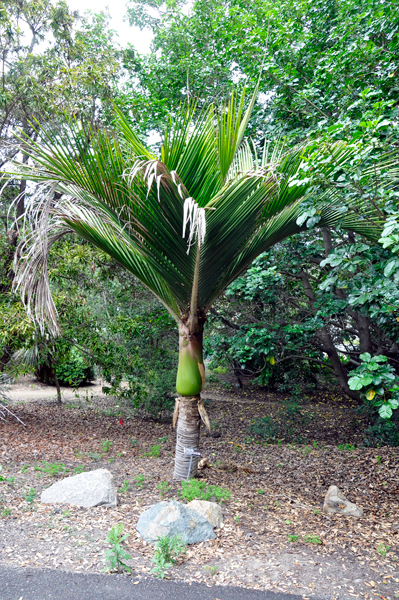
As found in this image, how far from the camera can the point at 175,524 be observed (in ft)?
10.1

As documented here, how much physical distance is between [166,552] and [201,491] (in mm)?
1213

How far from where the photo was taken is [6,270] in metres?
6.82

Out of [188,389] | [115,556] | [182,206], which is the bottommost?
[115,556]

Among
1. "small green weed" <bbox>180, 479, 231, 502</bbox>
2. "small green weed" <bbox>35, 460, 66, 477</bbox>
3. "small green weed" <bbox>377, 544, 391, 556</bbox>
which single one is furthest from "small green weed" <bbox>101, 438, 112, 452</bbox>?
"small green weed" <bbox>377, 544, 391, 556</bbox>

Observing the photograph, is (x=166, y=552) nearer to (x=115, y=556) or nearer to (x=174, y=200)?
(x=115, y=556)

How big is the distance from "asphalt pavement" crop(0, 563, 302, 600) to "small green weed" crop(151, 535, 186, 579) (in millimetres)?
70

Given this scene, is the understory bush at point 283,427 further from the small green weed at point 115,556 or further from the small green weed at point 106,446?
the small green weed at point 115,556

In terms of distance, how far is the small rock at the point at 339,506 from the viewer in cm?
380

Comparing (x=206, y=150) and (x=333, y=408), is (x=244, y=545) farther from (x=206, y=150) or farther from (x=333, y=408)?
(x=333, y=408)

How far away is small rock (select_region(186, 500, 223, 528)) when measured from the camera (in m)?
3.33

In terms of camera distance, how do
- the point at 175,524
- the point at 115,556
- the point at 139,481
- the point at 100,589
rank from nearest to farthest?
the point at 100,589, the point at 115,556, the point at 175,524, the point at 139,481

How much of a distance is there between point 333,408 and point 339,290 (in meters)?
4.44

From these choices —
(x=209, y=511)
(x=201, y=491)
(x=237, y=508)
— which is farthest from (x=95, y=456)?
(x=209, y=511)

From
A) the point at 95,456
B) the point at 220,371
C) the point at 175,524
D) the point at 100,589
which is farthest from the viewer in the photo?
the point at 220,371
